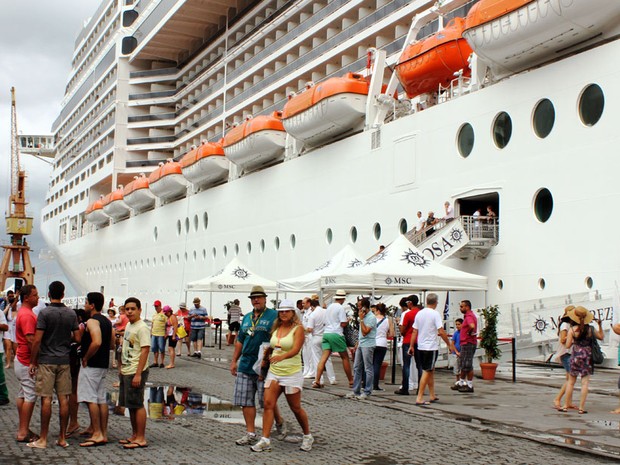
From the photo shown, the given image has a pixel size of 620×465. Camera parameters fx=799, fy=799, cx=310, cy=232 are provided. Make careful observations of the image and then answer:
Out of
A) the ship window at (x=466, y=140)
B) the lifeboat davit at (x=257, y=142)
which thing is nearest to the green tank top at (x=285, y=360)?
the ship window at (x=466, y=140)

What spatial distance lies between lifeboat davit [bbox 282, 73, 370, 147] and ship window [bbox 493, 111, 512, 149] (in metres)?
6.55

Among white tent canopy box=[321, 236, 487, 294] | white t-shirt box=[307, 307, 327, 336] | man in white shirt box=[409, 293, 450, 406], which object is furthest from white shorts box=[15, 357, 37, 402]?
white tent canopy box=[321, 236, 487, 294]

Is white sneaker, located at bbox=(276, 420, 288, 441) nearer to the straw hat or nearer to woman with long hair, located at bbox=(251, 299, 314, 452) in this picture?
woman with long hair, located at bbox=(251, 299, 314, 452)

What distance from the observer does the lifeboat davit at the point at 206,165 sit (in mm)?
34344

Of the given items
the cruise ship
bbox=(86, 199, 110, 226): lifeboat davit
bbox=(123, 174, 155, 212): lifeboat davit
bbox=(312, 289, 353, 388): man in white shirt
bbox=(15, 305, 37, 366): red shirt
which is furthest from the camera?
bbox=(86, 199, 110, 226): lifeboat davit

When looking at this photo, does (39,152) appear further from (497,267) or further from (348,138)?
(497,267)

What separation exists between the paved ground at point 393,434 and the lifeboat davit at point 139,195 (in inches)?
1197

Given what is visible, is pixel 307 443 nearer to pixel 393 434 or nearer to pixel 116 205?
pixel 393 434

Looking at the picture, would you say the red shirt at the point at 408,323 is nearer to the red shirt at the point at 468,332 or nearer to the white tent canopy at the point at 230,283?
the red shirt at the point at 468,332

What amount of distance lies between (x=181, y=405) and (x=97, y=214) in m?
40.3

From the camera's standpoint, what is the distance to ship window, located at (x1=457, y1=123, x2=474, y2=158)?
1936cm

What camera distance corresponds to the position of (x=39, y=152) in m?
69.3

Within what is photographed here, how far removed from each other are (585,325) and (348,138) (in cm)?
1500

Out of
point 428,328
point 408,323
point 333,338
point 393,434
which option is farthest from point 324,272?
point 393,434
